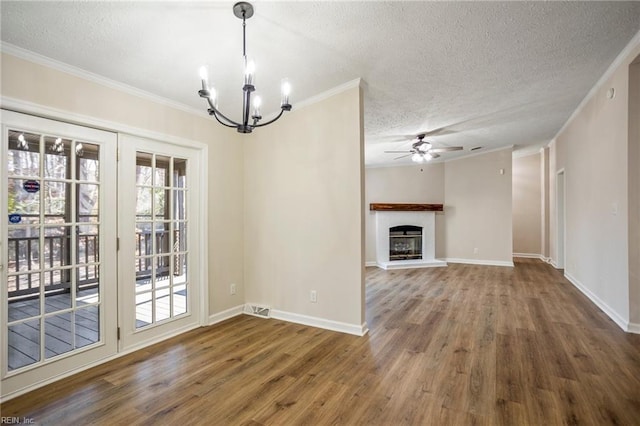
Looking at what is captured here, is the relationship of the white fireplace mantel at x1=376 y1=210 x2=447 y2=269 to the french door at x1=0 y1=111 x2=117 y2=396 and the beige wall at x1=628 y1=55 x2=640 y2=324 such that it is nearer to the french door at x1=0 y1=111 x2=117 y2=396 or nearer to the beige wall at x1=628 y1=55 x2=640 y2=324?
the beige wall at x1=628 y1=55 x2=640 y2=324

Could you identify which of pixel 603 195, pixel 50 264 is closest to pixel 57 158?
pixel 50 264

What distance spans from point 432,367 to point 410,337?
1.95ft

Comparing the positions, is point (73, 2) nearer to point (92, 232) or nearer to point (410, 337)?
point (92, 232)

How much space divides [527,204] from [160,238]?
8.83 meters

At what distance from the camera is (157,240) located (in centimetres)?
310

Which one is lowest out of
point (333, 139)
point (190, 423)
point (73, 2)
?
point (190, 423)

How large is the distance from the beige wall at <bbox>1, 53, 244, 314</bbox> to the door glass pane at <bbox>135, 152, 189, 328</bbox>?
31 centimetres

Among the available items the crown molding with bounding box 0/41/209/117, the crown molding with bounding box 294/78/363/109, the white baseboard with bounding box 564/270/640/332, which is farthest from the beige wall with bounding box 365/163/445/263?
the crown molding with bounding box 0/41/209/117

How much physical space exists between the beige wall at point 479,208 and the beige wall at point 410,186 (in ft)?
A: 0.59

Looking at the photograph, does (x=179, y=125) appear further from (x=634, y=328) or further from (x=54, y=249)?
(x=634, y=328)

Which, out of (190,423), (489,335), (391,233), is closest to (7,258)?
(190,423)

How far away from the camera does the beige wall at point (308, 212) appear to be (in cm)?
308

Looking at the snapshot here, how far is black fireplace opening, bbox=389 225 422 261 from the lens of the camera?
739 centimetres

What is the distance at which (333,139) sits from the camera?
321cm
